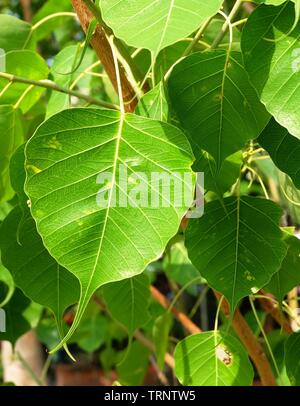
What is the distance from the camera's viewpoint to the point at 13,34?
1.09 metres

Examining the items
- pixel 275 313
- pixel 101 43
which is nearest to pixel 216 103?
pixel 101 43

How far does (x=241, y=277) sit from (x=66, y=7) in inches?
32.4

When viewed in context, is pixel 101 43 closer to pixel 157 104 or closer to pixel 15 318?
pixel 157 104

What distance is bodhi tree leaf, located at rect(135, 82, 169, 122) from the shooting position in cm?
72

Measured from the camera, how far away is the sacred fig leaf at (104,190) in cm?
66

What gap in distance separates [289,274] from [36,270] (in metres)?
0.28

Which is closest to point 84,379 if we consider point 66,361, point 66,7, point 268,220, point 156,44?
point 66,361

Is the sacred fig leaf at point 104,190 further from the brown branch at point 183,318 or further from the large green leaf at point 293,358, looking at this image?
the brown branch at point 183,318

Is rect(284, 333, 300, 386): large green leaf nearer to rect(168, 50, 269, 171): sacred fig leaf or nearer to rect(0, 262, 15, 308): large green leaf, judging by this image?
rect(168, 50, 269, 171): sacred fig leaf

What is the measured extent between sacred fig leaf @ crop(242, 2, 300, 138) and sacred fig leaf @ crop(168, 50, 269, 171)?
0.06 m

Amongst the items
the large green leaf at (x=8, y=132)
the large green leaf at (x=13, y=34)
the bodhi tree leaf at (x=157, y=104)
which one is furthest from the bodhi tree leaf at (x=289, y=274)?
the large green leaf at (x=13, y=34)

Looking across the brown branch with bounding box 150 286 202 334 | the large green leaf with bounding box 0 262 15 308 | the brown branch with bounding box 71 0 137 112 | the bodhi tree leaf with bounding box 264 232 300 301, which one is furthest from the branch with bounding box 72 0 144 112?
the brown branch with bounding box 150 286 202 334

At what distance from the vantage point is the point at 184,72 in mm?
741
